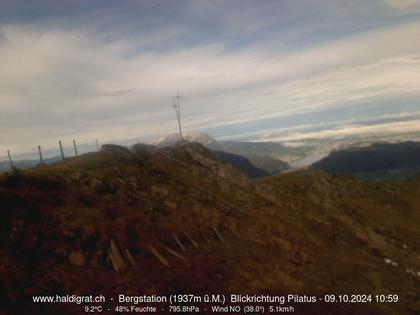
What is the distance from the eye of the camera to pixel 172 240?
24.0 metres

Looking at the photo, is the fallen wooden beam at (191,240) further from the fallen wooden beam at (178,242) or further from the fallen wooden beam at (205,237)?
the fallen wooden beam at (205,237)

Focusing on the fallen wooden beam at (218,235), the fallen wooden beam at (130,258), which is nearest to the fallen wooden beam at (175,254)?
the fallen wooden beam at (130,258)

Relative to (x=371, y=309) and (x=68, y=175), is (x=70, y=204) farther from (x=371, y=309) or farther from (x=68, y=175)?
(x=371, y=309)

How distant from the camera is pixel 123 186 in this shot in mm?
29234

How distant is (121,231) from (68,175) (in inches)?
340

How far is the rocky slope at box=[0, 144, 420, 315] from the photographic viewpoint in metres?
18.6

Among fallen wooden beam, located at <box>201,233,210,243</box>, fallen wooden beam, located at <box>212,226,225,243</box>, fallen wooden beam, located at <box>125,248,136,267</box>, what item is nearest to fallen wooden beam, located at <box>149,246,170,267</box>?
fallen wooden beam, located at <box>125,248,136,267</box>

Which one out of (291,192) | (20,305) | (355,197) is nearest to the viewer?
(20,305)

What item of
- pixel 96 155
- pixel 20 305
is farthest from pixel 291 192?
pixel 20 305

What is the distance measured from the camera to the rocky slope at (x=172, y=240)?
18562mm

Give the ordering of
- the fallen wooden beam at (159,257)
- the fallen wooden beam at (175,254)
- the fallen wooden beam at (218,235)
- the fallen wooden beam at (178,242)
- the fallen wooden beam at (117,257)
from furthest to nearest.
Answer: the fallen wooden beam at (218,235)
the fallen wooden beam at (178,242)
the fallen wooden beam at (175,254)
the fallen wooden beam at (159,257)
the fallen wooden beam at (117,257)

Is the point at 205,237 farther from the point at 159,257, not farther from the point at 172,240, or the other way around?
the point at 159,257

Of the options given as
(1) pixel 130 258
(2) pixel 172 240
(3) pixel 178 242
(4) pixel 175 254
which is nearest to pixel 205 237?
(3) pixel 178 242

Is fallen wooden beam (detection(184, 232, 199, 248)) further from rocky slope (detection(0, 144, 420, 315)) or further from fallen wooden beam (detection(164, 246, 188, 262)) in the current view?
fallen wooden beam (detection(164, 246, 188, 262))
